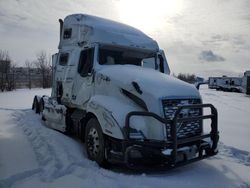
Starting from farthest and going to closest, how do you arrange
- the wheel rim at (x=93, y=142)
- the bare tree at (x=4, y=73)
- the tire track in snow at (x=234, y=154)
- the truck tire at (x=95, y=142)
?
the bare tree at (x=4, y=73), the tire track in snow at (x=234, y=154), the wheel rim at (x=93, y=142), the truck tire at (x=95, y=142)

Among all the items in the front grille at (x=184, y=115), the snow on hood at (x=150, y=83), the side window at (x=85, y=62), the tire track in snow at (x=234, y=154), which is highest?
the side window at (x=85, y=62)

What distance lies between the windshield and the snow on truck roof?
6.2 inches

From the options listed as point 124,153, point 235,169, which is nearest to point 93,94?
point 124,153

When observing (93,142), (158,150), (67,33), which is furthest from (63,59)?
(158,150)

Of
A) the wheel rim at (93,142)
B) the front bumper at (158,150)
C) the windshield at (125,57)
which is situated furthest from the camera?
the windshield at (125,57)

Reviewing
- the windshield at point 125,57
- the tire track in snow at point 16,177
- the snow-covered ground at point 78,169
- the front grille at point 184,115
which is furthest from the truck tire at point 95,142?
the windshield at point 125,57

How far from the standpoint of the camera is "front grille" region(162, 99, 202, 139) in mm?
5090

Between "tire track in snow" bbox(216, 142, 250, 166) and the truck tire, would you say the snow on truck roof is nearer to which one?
the truck tire

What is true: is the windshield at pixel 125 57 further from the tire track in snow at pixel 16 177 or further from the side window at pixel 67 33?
the tire track in snow at pixel 16 177

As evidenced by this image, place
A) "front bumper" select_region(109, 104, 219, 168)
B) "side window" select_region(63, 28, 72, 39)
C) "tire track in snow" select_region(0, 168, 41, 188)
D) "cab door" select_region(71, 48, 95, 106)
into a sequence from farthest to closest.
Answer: "side window" select_region(63, 28, 72, 39) → "cab door" select_region(71, 48, 95, 106) → "front bumper" select_region(109, 104, 219, 168) → "tire track in snow" select_region(0, 168, 41, 188)

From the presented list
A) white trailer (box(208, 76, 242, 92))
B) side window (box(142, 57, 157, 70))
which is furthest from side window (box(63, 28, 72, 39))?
white trailer (box(208, 76, 242, 92))

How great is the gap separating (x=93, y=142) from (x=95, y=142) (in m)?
0.08

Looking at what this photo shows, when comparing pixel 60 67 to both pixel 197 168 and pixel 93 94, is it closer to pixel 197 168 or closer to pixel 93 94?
pixel 93 94

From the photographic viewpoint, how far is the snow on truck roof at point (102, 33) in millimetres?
7070
